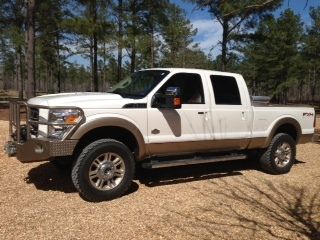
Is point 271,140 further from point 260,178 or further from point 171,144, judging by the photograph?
point 171,144

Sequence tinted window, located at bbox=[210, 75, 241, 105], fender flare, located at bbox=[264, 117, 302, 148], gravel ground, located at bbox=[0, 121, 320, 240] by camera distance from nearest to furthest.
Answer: gravel ground, located at bbox=[0, 121, 320, 240], tinted window, located at bbox=[210, 75, 241, 105], fender flare, located at bbox=[264, 117, 302, 148]

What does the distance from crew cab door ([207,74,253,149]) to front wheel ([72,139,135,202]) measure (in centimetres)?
184

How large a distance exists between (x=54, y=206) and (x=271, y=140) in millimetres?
4514

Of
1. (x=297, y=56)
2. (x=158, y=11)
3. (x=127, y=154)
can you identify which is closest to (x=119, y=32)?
(x=158, y=11)

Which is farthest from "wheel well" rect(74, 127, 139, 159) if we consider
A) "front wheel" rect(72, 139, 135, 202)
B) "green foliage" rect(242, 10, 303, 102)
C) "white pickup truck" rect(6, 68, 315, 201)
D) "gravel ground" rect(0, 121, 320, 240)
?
"green foliage" rect(242, 10, 303, 102)

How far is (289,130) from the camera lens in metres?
9.19

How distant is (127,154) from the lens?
6.49 meters

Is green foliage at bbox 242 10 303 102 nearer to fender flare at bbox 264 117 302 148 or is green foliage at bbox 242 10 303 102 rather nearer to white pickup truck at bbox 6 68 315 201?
fender flare at bbox 264 117 302 148

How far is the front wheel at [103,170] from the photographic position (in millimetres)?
6129

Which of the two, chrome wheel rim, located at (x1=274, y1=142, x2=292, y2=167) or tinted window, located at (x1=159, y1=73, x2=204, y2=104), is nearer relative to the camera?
tinted window, located at (x1=159, y1=73, x2=204, y2=104)

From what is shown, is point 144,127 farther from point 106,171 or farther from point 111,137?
point 106,171

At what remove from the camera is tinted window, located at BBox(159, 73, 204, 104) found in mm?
7258

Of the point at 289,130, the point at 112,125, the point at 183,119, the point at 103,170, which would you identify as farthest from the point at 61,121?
the point at 289,130

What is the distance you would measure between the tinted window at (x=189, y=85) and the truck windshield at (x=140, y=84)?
0.60 ft
